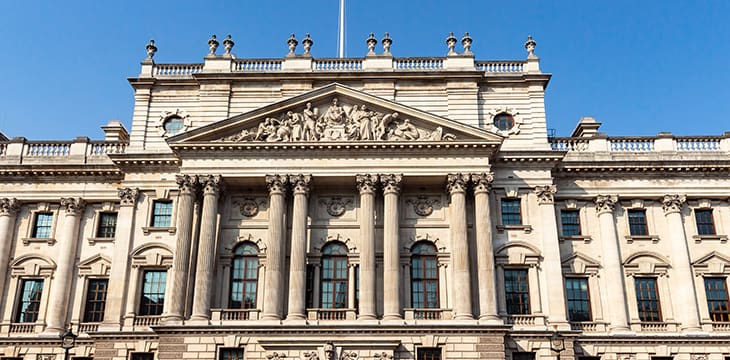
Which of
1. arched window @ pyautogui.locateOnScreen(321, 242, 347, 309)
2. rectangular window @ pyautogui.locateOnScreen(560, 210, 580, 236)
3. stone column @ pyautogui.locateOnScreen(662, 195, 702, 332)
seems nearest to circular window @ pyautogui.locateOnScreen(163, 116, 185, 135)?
arched window @ pyautogui.locateOnScreen(321, 242, 347, 309)

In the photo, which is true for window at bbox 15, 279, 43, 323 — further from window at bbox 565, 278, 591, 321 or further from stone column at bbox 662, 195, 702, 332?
stone column at bbox 662, 195, 702, 332

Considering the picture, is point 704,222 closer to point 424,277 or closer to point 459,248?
point 459,248

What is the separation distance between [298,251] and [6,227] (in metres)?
16.9

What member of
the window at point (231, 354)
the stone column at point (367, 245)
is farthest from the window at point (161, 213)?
the stone column at point (367, 245)

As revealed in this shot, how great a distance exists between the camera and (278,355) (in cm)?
3331

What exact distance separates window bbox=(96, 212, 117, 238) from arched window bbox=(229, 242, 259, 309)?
24.9 ft

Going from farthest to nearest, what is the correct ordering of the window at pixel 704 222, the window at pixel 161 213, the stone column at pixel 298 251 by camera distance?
the window at pixel 704 222, the window at pixel 161 213, the stone column at pixel 298 251

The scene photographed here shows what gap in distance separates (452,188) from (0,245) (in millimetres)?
24562

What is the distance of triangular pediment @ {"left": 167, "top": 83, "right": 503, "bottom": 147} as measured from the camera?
3722 centimetres

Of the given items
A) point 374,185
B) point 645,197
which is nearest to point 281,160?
point 374,185

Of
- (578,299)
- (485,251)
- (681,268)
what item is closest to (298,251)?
(485,251)

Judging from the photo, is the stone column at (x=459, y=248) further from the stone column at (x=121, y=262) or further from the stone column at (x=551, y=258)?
the stone column at (x=121, y=262)

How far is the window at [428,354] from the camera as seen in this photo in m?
33.6

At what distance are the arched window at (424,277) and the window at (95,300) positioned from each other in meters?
16.3
